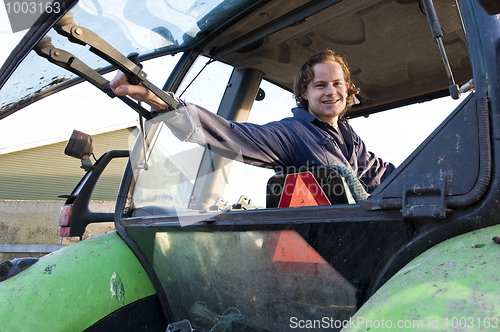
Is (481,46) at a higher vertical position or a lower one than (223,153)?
higher

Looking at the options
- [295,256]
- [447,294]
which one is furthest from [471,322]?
[295,256]

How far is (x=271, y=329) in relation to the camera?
109cm

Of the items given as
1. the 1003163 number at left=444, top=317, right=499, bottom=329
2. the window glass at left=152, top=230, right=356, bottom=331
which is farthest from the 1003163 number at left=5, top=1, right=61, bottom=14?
the 1003163 number at left=444, top=317, right=499, bottom=329

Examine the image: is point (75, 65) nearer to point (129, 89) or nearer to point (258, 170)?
point (129, 89)

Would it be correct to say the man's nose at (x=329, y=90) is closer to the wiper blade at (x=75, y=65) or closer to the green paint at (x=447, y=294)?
the wiper blade at (x=75, y=65)

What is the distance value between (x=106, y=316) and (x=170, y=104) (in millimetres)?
949

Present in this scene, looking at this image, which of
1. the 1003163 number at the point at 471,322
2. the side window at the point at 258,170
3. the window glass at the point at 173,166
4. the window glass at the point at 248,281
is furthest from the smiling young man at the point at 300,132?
the 1003163 number at the point at 471,322

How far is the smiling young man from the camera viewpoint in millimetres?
1125

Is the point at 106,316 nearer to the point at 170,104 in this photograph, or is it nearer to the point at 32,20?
the point at 170,104

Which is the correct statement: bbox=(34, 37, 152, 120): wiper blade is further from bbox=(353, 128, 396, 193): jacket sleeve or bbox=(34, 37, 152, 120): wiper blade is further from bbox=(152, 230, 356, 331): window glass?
bbox=(353, 128, 396, 193): jacket sleeve

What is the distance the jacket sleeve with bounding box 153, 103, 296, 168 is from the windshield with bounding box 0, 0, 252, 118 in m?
0.38

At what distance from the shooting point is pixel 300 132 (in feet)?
4.96

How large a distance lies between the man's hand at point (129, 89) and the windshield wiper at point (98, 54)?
0.02 meters

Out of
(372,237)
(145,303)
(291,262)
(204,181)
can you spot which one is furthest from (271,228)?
Answer: (204,181)
